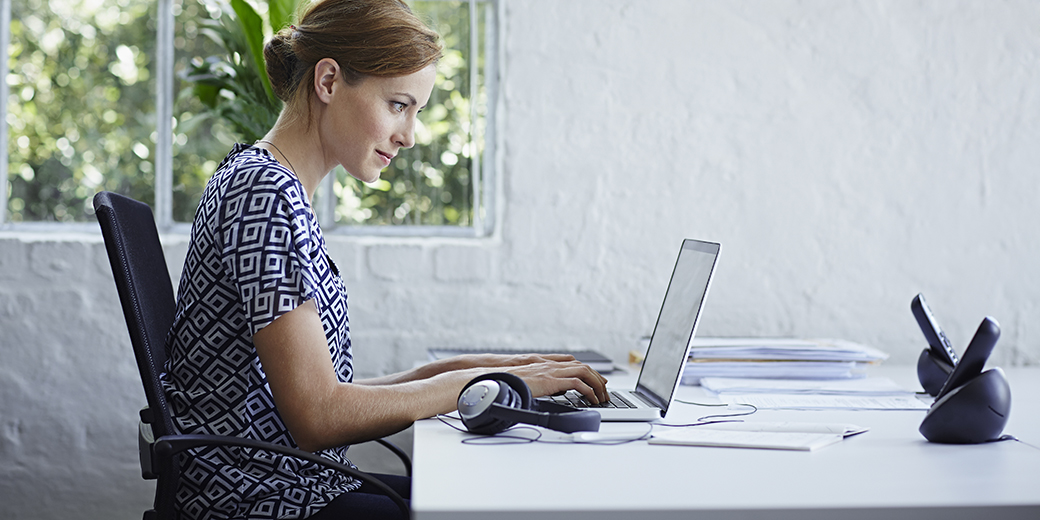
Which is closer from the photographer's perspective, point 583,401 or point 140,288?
point 140,288

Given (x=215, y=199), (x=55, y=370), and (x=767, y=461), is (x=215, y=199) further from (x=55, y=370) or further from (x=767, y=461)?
(x=55, y=370)

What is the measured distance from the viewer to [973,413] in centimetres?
115

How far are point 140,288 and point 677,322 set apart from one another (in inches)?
34.8

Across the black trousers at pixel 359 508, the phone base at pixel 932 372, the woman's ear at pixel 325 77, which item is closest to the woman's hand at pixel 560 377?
the black trousers at pixel 359 508

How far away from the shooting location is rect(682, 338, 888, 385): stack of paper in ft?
6.07

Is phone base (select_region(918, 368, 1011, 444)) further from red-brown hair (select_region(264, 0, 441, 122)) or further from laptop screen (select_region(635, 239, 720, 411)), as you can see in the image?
red-brown hair (select_region(264, 0, 441, 122))

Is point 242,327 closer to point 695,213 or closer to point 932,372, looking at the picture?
point 932,372

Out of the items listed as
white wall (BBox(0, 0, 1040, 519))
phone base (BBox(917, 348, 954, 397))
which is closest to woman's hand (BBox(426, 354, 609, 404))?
phone base (BBox(917, 348, 954, 397))

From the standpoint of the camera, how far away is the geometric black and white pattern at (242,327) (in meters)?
1.18

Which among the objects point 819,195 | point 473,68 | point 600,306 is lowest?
point 600,306

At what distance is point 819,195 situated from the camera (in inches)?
95.0

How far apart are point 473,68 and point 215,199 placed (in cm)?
140

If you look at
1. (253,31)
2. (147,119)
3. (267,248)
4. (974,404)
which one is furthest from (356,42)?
(147,119)

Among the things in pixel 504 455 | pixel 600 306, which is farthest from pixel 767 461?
pixel 600 306
